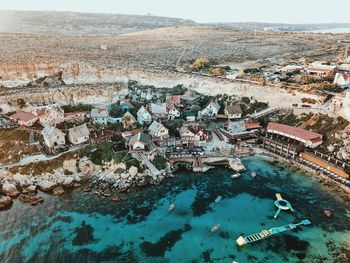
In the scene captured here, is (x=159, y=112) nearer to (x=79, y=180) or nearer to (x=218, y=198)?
(x=79, y=180)

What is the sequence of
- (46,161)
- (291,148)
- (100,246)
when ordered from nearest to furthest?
1. (100,246)
2. (46,161)
3. (291,148)

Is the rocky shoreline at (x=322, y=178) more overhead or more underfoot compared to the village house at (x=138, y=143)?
more underfoot

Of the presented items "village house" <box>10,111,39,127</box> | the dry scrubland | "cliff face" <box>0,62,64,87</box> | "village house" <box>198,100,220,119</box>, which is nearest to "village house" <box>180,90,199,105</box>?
"village house" <box>198,100,220,119</box>

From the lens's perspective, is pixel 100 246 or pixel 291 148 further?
pixel 291 148

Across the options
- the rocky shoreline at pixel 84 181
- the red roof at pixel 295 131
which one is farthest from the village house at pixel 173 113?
the red roof at pixel 295 131

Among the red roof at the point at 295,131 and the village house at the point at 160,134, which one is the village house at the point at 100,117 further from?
the red roof at the point at 295,131

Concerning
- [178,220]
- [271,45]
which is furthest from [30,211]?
[271,45]

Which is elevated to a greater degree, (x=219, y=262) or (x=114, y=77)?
(x=114, y=77)

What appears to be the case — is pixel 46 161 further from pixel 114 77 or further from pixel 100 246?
pixel 114 77
